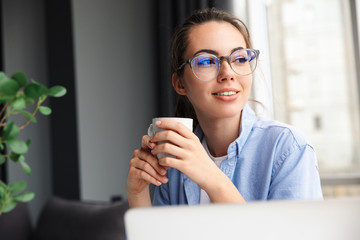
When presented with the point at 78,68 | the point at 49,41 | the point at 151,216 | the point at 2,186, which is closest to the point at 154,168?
the point at 2,186

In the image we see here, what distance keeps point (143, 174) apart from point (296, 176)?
1.24 ft

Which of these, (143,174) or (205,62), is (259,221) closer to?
(143,174)

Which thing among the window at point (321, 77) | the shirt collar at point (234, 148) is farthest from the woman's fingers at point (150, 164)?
the window at point (321, 77)

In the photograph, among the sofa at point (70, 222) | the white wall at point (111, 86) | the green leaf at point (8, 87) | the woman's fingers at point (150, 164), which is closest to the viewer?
the green leaf at point (8, 87)

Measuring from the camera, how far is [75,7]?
323cm

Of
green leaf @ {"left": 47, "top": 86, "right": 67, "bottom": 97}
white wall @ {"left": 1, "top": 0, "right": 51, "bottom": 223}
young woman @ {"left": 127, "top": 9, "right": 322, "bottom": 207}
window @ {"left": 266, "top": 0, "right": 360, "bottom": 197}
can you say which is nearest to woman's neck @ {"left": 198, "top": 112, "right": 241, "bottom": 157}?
young woman @ {"left": 127, "top": 9, "right": 322, "bottom": 207}

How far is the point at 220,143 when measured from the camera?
1332mm

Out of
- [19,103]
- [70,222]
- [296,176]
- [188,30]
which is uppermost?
[188,30]

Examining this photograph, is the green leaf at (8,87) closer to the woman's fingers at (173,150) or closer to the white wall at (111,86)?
the woman's fingers at (173,150)

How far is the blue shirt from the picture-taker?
1098 mm

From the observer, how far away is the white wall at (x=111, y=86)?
10.7ft

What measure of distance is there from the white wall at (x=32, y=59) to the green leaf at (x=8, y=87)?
2826 millimetres

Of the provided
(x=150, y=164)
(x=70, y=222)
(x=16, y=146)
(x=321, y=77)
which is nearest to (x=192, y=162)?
(x=150, y=164)

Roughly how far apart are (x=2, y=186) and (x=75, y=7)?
2726 millimetres
